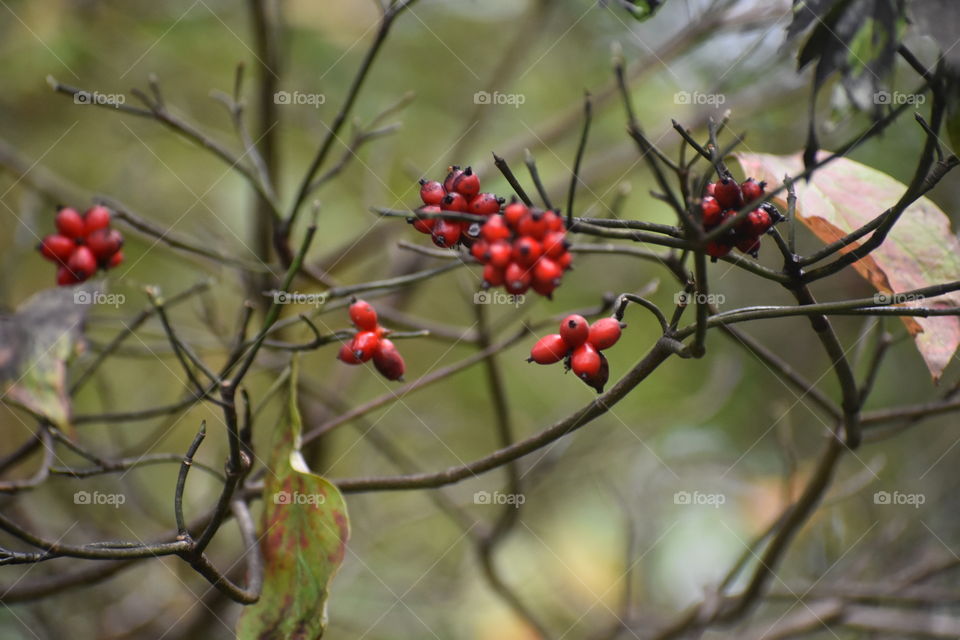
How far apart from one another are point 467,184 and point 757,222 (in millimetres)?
298

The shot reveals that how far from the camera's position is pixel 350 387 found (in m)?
2.34

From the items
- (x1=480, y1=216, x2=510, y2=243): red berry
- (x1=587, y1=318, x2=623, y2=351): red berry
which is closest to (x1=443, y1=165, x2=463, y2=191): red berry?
(x1=480, y1=216, x2=510, y2=243): red berry

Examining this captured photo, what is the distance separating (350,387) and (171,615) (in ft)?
2.39

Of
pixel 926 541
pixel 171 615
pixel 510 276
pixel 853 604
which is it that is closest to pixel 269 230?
pixel 171 615

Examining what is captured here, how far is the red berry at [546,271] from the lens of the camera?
30.1 inches

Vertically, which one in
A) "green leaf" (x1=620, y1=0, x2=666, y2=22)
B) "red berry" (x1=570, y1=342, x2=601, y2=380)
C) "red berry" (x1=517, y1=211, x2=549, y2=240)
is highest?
"green leaf" (x1=620, y1=0, x2=666, y2=22)

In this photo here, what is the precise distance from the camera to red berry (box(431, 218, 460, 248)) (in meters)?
0.86

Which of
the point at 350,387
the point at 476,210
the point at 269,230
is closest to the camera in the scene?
the point at 476,210

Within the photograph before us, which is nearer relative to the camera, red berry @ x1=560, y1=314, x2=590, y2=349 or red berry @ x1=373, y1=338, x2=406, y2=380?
red berry @ x1=560, y1=314, x2=590, y2=349

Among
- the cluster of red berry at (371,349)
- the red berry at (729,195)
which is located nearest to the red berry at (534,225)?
the red berry at (729,195)

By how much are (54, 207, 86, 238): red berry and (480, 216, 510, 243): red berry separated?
2.62 ft

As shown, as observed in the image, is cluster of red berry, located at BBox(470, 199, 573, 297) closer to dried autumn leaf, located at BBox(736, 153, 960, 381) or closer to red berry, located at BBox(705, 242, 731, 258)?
red berry, located at BBox(705, 242, 731, 258)

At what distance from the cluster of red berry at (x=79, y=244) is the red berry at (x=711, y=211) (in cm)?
91

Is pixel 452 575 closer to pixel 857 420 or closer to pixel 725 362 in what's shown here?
pixel 725 362
